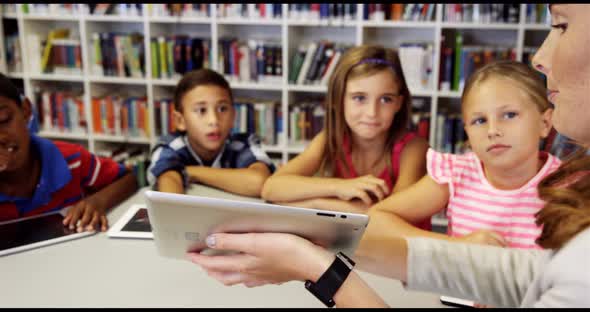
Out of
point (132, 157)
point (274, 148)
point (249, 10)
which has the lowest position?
point (132, 157)

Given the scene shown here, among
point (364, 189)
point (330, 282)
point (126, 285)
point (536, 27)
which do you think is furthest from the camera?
point (536, 27)

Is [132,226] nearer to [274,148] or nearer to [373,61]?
[373,61]

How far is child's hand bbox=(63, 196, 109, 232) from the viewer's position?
147cm

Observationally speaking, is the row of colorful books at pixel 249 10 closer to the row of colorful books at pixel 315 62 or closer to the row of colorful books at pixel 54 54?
the row of colorful books at pixel 315 62

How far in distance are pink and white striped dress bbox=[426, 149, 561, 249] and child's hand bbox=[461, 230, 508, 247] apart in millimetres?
90

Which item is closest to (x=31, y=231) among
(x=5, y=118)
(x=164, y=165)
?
(x=5, y=118)

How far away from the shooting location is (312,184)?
5.43ft

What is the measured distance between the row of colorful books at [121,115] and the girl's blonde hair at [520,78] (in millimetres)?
2854

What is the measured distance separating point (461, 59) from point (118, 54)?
2.35 meters

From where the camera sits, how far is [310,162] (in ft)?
6.02

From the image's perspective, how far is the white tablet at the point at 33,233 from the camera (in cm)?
135

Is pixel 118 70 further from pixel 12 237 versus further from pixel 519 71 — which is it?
pixel 519 71

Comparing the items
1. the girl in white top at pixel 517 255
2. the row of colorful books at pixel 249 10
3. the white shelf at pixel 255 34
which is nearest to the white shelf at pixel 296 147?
the white shelf at pixel 255 34

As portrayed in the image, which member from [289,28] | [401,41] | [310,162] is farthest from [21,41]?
[310,162]
